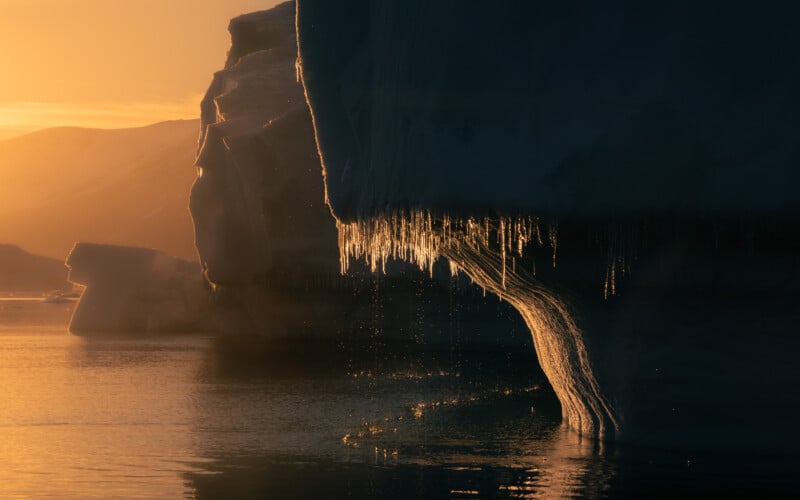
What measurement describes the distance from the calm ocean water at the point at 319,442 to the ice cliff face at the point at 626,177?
1011 millimetres

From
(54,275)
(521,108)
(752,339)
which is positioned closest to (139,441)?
(521,108)

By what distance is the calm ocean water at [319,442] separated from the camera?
40.0 feet

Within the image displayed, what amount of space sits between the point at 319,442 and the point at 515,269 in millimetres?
3481

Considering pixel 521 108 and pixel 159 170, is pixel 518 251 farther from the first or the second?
pixel 159 170

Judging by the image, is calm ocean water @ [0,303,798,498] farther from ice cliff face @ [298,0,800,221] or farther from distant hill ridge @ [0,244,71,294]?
distant hill ridge @ [0,244,71,294]

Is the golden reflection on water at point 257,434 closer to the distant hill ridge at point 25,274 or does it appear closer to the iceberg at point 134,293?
the iceberg at point 134,293

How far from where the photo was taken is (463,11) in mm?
12953

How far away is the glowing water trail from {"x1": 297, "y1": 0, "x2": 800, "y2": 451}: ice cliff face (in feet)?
0.21

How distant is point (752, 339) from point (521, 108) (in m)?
3.52

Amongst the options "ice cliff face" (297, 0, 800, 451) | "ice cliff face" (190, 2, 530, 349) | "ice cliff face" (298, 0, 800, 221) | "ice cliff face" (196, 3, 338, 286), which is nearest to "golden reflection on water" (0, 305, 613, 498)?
"ice cliff face" (297, 0, 800, 451)

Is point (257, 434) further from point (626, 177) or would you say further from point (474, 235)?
point (626, 177)

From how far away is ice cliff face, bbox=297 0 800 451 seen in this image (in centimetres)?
1195

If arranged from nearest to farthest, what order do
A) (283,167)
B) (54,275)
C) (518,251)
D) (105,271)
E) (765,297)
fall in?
(765,297), (518,251), (283,167), (105,271), (54,275)

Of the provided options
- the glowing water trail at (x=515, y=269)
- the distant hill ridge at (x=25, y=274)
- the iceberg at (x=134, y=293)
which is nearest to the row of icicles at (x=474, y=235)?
the glowing water trail at (x=515, y=269)
